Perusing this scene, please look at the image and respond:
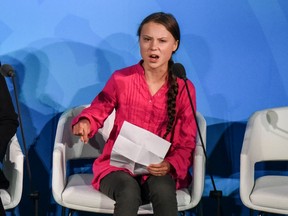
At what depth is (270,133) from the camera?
118 inches

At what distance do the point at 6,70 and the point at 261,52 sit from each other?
4.64 feet

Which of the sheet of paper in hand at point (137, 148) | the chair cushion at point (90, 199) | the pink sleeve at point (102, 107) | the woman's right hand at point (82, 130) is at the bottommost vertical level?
the chair cushion at point (90, 199)

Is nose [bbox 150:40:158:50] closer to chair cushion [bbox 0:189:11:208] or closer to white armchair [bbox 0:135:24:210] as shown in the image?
white armchair [bbox 0:135:24:210]

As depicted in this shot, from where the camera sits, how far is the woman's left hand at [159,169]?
257 centimetres

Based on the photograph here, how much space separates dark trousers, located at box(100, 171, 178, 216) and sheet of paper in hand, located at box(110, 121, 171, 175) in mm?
62

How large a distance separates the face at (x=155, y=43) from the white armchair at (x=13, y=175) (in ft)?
2.50

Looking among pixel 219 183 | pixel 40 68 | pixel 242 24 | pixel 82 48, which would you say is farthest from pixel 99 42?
pixel 219 183

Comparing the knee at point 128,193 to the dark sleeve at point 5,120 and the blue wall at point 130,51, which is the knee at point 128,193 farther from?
the blue wall at point 130,51

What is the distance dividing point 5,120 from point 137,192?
0.73 m

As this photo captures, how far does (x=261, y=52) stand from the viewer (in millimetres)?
3191

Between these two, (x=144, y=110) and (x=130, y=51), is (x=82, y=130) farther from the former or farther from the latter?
(x=130, y=51)

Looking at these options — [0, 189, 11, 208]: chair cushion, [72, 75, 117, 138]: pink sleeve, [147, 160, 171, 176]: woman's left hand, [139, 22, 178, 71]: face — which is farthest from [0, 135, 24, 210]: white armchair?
[139, 22, 178, 71]: face

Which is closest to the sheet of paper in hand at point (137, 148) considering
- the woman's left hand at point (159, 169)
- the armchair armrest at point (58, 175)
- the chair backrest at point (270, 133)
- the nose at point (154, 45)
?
the woman's left hand at point (159, 169)

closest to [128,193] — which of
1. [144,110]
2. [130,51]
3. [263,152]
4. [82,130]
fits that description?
[82,130]
